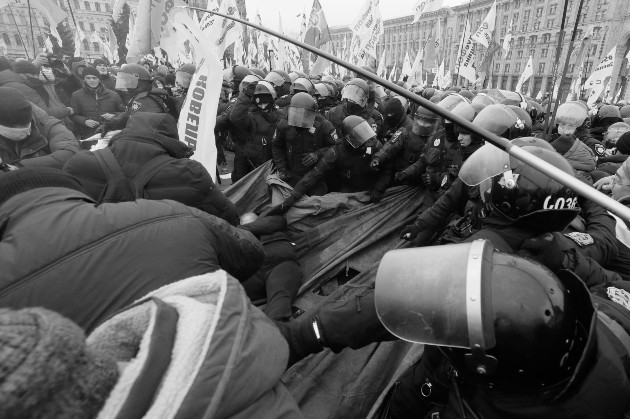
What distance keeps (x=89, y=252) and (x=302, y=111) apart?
12.6 feet

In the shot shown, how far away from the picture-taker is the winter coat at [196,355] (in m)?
0.81

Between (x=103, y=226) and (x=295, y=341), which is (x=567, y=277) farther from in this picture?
(x=103, y=226)

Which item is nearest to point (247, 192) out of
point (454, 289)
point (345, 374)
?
point (345, 374)

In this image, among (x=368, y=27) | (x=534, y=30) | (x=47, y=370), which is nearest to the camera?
(x=47, y=370)

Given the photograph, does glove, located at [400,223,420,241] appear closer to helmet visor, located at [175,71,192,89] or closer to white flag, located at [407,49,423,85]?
helmet visor, located at [175,71,192,89]

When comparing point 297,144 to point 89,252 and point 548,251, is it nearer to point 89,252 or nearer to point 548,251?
point 548,251

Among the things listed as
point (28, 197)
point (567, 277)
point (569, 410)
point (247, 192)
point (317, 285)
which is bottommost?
point (317, 285)

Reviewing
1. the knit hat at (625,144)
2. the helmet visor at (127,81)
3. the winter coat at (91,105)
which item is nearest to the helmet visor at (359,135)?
the knit hat at (625,144)

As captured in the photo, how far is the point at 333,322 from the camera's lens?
171 centimetres

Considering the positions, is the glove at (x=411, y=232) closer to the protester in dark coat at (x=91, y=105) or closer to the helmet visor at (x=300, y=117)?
the helmet visor at (x=300, y=117)

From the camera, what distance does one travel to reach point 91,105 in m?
7.36

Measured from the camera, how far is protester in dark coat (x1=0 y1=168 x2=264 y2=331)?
115 centimetres

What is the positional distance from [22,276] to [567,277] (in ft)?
6.21

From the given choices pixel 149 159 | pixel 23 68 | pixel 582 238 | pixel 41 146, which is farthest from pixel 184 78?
pixel 582 238
